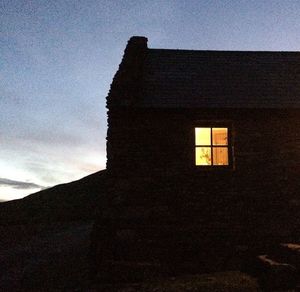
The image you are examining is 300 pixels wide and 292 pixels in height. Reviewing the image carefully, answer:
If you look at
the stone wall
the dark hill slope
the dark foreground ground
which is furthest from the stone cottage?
the dark hill slope

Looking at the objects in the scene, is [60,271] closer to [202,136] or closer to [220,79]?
[202,136]

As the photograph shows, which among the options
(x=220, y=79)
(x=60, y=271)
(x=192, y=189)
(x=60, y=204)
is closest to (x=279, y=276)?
(x=192, y=189)

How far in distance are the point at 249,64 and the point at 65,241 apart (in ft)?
40.3

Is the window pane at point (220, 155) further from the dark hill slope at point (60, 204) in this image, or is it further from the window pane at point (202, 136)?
the dark hill slope at point (60, 204)

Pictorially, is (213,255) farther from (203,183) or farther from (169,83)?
(169,83)

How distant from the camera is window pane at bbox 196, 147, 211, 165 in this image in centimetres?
1077

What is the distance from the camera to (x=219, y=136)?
1093 centimetres

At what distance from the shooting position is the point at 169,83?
12.0 metres

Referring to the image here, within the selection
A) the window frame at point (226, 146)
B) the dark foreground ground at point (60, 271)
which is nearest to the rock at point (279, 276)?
the dark foreground ground at point (60, 271)

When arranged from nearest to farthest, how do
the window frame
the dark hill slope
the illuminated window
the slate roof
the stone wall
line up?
the stone wall → the window frame → the illuminated window → the slate roof → the dark hill slope

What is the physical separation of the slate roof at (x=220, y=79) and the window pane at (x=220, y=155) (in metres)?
1.45

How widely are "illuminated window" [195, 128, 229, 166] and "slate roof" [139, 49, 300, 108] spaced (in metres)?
0.88

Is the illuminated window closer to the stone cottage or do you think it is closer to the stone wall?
the stone cottage

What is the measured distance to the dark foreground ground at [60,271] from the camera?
28.0ft
